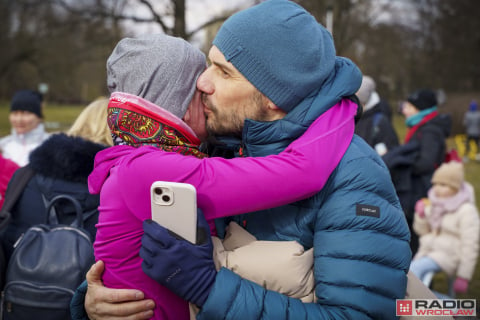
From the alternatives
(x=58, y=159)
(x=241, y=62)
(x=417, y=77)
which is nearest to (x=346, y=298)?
(x=241, y=62)

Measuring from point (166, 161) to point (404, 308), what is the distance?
951 mm

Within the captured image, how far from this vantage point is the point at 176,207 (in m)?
1.38

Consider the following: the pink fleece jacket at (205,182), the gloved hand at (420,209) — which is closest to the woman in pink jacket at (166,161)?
the pink fleece jacket at (205,182)

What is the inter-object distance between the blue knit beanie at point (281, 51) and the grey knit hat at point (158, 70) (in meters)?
0.18

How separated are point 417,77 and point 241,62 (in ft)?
138

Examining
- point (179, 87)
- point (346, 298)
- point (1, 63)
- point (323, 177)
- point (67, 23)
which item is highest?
point (179, 87)

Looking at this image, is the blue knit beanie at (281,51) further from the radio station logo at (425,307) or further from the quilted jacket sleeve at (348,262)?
the radio station logo at (425,307)

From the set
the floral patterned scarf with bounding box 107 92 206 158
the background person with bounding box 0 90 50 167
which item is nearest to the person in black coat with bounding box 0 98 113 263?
the floral patterned scarf with bounding box 107 92 206 158

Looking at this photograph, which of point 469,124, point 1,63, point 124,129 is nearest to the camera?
point 124,129

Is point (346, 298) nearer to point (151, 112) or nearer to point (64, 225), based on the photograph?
point (151, 112)

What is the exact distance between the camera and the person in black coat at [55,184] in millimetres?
2660

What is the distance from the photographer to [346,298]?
4.73 feet

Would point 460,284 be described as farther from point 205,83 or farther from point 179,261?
point 179,261

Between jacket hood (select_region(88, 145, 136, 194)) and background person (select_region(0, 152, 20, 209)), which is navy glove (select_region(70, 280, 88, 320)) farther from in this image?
background person (select_region(0, 152, 20, 209))
